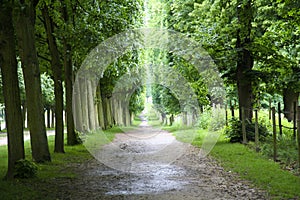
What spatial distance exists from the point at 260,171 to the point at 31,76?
23.0 ft

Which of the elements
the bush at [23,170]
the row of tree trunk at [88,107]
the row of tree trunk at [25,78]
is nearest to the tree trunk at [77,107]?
the row of tree trunk at [88,107]

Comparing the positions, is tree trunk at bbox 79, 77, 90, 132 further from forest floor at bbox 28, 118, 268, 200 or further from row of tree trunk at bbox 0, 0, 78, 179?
forest floor at bbox 28, 118, 268, 200

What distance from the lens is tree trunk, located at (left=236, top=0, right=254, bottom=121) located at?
18172 millimetres

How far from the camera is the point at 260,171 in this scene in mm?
10680

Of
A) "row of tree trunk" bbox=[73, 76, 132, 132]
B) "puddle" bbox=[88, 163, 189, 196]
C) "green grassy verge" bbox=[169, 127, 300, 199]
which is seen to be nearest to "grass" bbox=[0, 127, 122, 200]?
"puddle" bbox=[88, 163, 189, 196]

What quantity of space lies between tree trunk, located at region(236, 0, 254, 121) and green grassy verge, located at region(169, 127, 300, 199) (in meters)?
3.74

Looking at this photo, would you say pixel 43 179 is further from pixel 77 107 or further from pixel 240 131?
pixel 77 107

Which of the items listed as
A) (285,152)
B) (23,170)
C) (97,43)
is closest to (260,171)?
(285,152)

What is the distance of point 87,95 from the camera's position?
2766 cm

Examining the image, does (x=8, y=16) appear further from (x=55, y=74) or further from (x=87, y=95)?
(x=87, y=95)

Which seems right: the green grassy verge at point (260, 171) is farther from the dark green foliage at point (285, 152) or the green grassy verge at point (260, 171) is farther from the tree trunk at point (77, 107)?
the tree trunk at point (77, 107)

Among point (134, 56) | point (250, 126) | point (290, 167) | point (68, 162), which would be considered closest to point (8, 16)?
point (68, 162)

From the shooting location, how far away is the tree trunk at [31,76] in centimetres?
1188

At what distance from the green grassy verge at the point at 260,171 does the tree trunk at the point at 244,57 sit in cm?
374
